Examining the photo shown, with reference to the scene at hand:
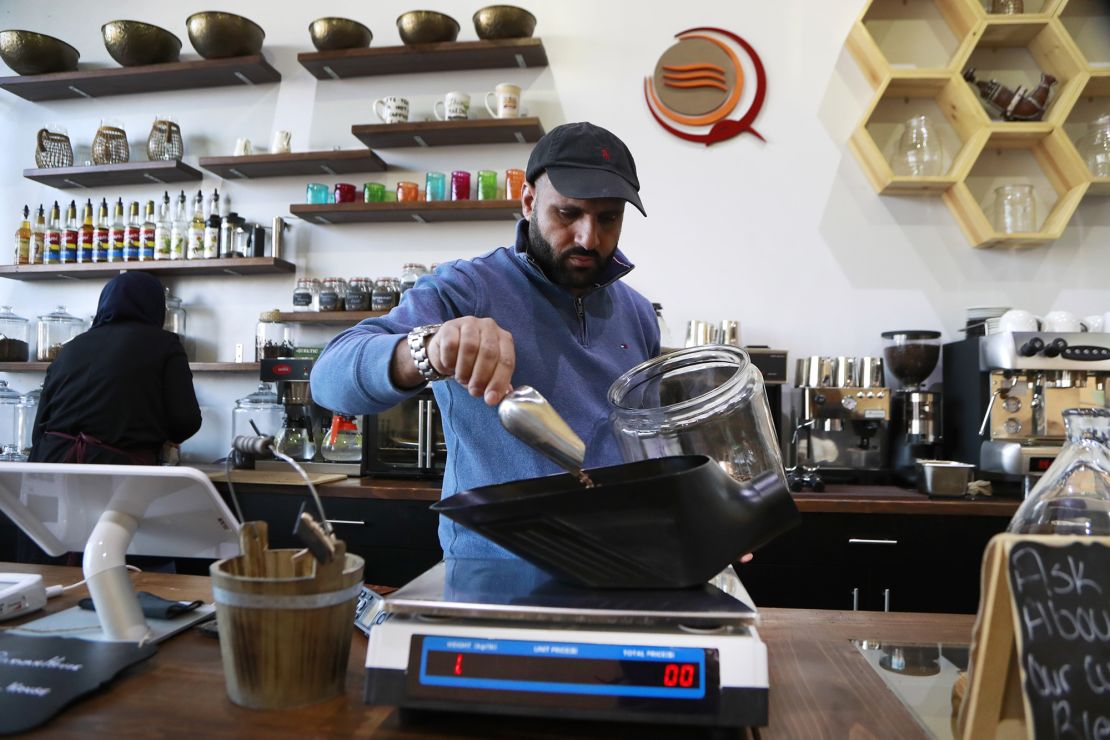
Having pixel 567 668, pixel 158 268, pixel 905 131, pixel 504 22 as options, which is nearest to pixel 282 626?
pixel 567 668

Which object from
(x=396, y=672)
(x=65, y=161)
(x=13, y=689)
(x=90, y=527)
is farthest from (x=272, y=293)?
(x=396, y=672)

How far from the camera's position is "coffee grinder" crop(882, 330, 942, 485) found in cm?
258

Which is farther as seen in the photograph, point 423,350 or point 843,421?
point 843,421

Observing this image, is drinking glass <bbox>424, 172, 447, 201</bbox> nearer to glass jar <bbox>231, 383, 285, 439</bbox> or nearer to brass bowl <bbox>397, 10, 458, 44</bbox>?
brass bowl <bbox>397, 10, 458, 44</bbox>

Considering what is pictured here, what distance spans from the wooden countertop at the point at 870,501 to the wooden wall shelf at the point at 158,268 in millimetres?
1180

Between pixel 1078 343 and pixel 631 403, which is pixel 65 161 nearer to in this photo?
pixel 631 403

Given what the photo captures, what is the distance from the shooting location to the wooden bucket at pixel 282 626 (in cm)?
74

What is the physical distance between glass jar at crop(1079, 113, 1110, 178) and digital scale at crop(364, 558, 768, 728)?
291cm

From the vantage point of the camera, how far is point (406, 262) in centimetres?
328

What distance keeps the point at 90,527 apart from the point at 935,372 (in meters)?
2.81

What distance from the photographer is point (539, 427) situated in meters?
0.75

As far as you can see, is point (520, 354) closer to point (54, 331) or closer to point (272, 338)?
point (272, 338)

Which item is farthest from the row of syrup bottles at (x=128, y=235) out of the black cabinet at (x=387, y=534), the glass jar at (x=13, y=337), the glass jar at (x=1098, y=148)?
the glass jar at (x=1098, y=148)

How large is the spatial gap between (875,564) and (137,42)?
11.7ft
